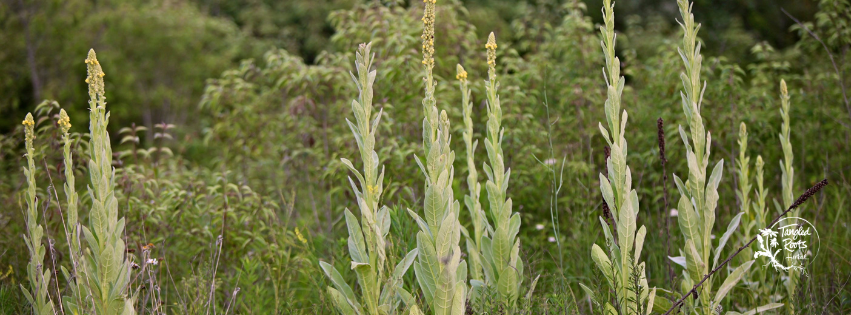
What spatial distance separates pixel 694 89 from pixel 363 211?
1.22 meters

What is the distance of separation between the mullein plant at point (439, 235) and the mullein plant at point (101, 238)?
3.27ft

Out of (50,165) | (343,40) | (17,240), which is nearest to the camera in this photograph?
(17,240)

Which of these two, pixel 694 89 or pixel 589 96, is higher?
pixel 694 89

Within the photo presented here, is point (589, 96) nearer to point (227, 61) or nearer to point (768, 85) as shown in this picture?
point (768, 85)

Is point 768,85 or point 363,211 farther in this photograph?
point 768,85

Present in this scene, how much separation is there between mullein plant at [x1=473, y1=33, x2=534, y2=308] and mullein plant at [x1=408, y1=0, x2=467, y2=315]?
0.64 feet

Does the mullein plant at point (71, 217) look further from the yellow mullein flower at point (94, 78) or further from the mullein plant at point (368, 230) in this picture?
the mullein plant at point (368, 230)

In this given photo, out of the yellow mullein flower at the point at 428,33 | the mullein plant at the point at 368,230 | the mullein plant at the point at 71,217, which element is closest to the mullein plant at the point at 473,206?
the yellow mullein flower at the point at 428,33

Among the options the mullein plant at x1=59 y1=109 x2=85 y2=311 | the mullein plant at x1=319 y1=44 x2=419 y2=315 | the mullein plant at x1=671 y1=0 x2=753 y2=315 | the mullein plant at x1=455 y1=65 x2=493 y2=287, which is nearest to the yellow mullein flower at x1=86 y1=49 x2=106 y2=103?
the mullein plant at x1=59 y1=109 x2=85 y2=311

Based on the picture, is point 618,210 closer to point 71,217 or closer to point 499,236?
point 499,236

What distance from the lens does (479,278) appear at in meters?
2.45

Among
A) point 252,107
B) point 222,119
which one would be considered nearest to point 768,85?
point 252,107

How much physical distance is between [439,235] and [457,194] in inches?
73.8

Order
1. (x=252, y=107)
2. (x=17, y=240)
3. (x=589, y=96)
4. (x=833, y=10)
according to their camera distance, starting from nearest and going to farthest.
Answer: (x=17, y=240) < (x=833, y=10) < (x=589, y=96) < (x=252, y=107)
